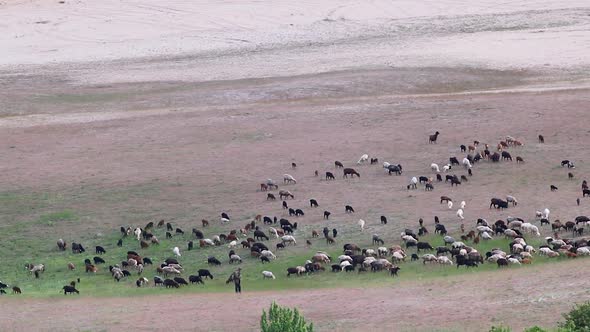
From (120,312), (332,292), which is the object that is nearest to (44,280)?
(120,312)

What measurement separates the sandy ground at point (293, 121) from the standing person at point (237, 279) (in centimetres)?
72

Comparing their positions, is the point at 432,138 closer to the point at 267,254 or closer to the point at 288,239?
the point at 288,239

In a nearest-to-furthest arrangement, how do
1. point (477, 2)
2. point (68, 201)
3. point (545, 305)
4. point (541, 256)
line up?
point (545, 305) → point (541, 256) → point (68, 201) → point (477, 2)

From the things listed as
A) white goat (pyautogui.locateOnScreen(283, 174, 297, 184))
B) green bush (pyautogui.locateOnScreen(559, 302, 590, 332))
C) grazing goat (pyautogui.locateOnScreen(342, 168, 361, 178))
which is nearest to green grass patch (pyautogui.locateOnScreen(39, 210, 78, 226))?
white goat (pyautogui.locateOnScreen(283, 174, 297, 184))

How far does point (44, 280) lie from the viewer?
33.2 m

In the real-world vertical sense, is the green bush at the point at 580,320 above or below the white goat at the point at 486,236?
below

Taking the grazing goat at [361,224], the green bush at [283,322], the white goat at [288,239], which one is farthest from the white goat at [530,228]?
the green bush at [283,322]

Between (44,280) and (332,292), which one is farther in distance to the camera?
(44,280)

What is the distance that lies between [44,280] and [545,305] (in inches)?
518

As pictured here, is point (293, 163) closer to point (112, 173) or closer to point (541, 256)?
point (112, 173)

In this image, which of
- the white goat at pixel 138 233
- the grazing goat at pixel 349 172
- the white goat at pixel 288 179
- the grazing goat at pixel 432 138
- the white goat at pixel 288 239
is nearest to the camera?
the white goat at pixel 288 239

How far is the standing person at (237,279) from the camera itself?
30.9m

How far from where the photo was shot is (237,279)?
31.0m

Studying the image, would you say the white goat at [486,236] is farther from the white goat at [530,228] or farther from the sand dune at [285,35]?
the sand dune at [285,35]
